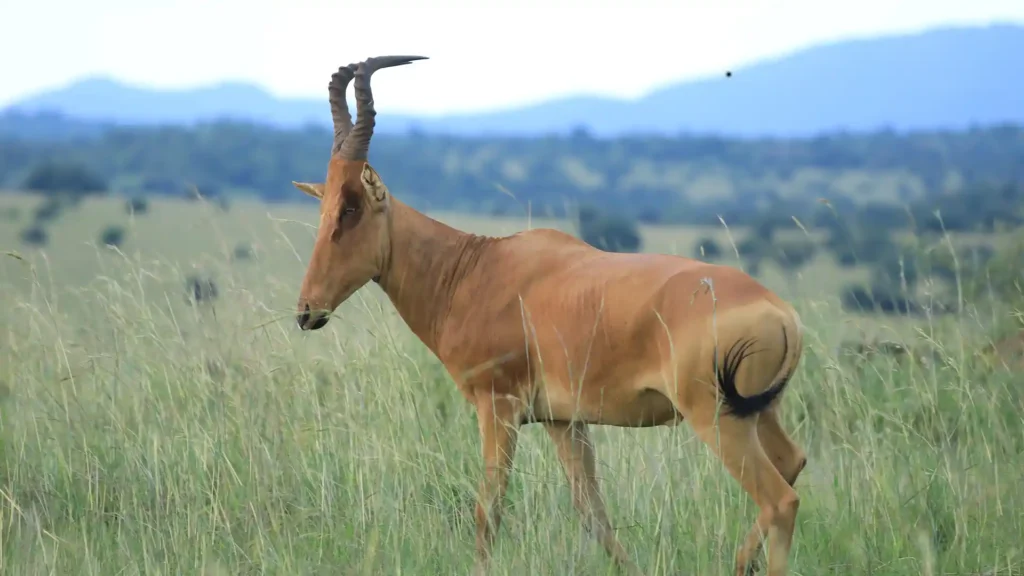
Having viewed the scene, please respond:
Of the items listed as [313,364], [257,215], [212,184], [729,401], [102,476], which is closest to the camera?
[729,401]

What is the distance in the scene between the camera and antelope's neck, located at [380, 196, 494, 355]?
6.27 metres

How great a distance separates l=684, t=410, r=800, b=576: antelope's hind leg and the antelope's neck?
1676 mm

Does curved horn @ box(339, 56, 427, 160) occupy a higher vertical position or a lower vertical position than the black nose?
higher

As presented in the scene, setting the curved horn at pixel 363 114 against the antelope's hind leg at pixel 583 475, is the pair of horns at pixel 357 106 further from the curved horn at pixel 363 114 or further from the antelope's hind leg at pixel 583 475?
the antelope's hind leg at pixel 583 475

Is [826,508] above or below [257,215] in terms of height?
above

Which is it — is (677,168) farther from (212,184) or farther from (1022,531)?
(1022,531)

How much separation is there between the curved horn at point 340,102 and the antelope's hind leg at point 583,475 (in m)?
1.71

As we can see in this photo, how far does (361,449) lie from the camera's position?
6781 millimetres

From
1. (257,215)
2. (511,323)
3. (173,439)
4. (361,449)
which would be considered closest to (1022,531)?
(511,323)

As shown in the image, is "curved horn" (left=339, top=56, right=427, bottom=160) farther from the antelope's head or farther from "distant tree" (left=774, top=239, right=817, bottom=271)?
"distant tree" (left=774, top=239, right=817, bottom=271)

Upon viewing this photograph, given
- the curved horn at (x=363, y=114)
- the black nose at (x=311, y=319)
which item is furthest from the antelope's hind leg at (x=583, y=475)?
the curved horn at (x=363, y=114)

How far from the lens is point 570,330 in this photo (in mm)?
5648

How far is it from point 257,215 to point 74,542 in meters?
53.5

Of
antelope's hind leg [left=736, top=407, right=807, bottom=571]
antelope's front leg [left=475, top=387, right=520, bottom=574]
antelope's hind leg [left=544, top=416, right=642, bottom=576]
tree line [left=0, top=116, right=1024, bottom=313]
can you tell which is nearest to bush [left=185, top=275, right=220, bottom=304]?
antelope's front leg [left=475, top=387, right=520, bottom=574]
